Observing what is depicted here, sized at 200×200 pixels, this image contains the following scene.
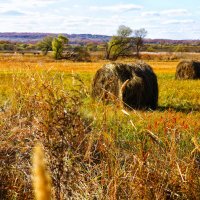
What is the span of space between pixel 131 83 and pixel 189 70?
11.7 meters

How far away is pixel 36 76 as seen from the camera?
228 inches

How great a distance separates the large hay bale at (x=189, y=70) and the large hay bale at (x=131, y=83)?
33.8ft

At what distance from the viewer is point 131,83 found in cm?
1295

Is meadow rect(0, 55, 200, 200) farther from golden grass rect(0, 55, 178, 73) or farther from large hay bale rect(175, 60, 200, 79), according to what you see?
large hay bale rect(175, 60, 200, 79)

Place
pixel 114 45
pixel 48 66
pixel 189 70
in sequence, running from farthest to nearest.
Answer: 1. pixel 114 45
2. pixel 48 66
3. pixel 189 70

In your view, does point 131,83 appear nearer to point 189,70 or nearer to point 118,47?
point 189,70

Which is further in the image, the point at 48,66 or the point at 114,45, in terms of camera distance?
the point at 114,45

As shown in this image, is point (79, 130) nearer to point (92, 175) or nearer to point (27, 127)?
point (92, 175)

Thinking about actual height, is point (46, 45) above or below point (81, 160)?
below

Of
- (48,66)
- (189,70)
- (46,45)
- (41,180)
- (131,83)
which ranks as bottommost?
(46,45)

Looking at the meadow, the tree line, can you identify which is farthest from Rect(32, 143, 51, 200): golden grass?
the tree line

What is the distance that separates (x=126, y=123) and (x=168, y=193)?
395cm

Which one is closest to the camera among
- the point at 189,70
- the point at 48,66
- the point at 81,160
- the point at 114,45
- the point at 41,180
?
the point at 41,180

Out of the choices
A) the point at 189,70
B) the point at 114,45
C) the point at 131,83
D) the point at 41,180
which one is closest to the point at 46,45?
the point at 114,45
